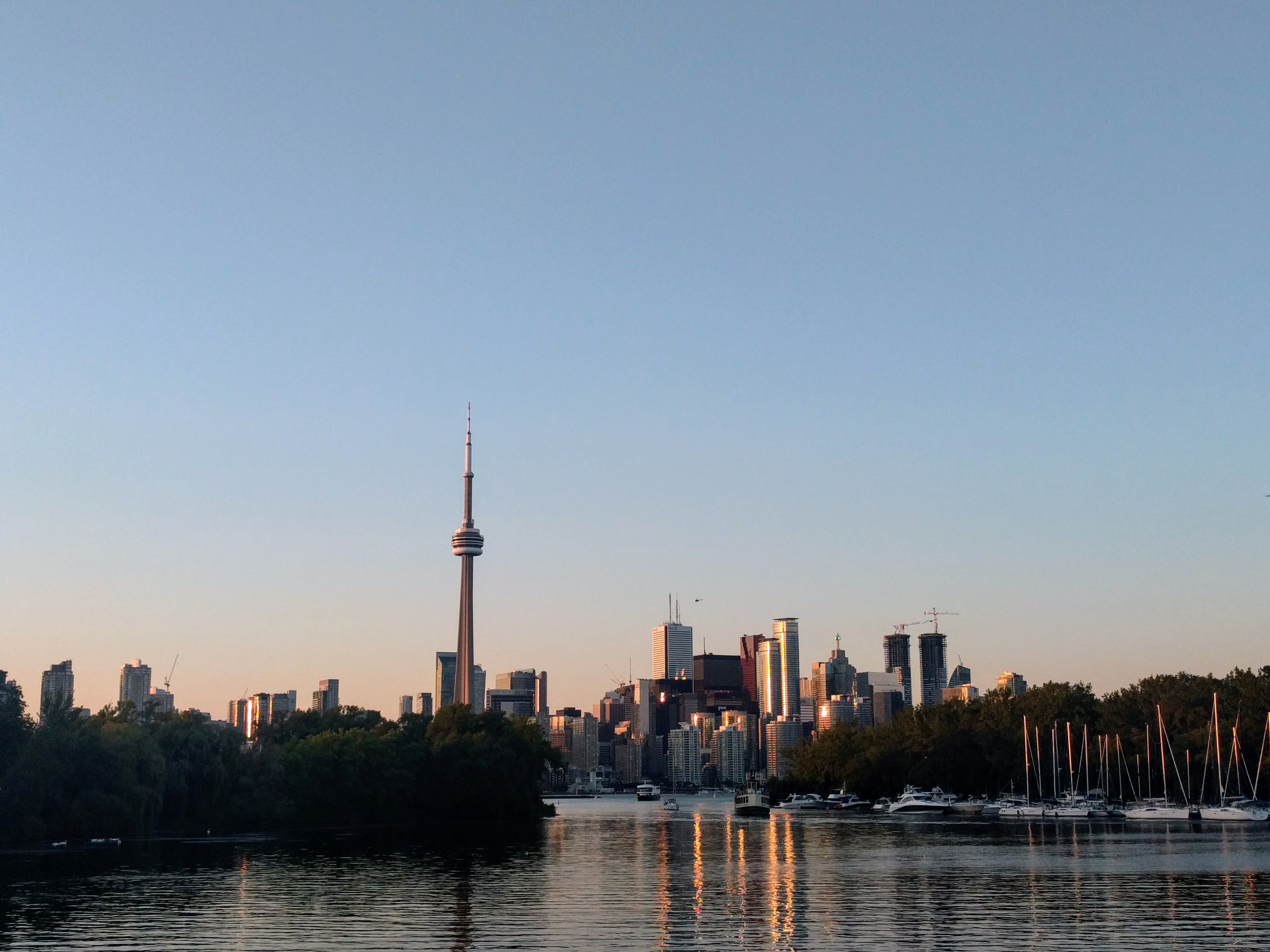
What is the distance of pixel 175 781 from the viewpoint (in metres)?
128

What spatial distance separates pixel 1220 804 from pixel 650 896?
389 ft

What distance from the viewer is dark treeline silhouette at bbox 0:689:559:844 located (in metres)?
110

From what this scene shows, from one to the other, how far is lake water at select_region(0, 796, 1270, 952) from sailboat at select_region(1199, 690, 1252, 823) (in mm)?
34972

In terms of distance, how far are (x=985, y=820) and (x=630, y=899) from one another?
344ft

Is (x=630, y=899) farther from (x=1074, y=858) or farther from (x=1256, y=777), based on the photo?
(x=1256, y=777)

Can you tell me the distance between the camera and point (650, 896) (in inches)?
2847

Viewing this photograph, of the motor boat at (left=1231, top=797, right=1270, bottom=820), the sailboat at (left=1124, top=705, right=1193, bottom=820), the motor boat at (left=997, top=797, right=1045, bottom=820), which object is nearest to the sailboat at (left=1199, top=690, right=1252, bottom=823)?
the motor boat at (left=1231, top=797, right=1270, bottom=820)

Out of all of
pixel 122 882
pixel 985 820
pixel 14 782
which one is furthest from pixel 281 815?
pixel 985 820

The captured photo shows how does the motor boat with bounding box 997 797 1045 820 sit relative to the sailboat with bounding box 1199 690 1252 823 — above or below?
below

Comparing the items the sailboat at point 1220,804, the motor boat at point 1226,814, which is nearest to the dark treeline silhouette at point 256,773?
the motor boat at point 1226,814

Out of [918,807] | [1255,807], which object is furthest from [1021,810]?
[1255,807]

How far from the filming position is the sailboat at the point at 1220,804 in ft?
493

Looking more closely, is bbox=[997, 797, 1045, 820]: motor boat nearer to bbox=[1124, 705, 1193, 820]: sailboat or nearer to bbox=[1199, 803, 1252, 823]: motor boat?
bbox=[1124, 705, 1193, 820]: sailboat

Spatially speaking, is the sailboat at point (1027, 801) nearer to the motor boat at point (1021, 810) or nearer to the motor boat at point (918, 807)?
the motor boat at point (1021, 810)
